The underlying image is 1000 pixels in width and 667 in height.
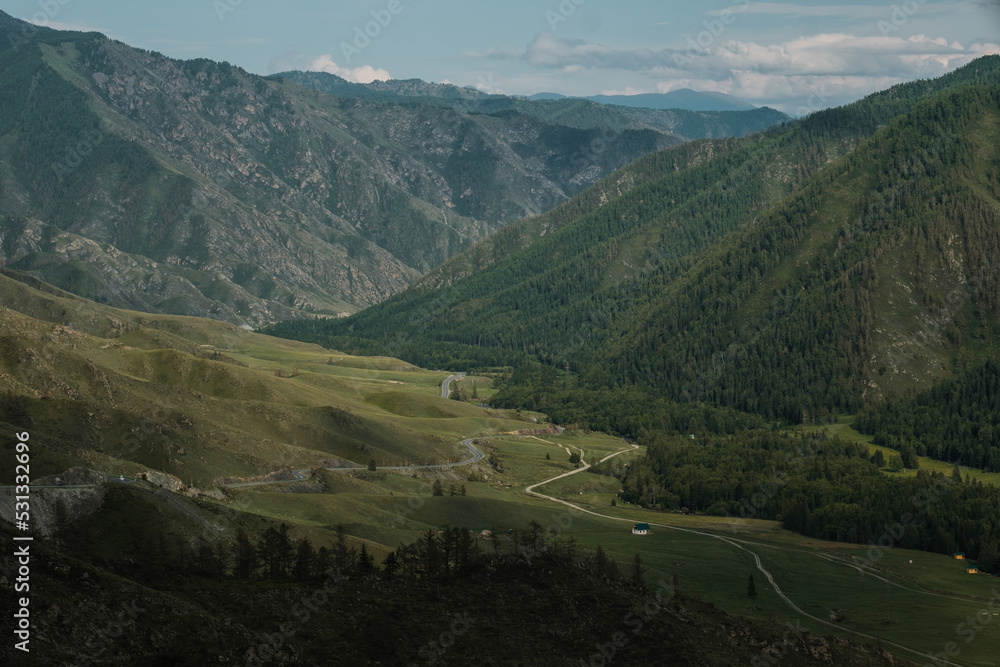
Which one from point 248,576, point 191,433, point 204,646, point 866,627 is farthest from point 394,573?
point 191,433

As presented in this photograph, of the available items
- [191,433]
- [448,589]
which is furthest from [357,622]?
[191,433]

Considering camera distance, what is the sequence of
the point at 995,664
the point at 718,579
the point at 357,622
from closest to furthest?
1. the point at 357,622
2. the point at 995,664
3. the point at 718,579

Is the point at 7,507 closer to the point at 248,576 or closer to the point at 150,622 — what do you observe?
the point at 248,576

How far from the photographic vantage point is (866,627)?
504 ft

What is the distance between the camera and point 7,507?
113625 millimetres

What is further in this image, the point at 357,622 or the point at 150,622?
the point at 357,622

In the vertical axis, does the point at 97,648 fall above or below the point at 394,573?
above

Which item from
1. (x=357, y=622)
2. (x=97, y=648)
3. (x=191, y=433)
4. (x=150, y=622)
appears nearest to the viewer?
(x=97, y=648)

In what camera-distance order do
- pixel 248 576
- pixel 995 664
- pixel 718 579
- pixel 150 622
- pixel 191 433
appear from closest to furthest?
pixel 150 622 < pixel 248 576 < pixel 995 664 < pixel 718 579 < pixel 191 433

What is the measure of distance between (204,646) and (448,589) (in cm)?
3296

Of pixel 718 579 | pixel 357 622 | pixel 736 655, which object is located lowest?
pixel 718 579

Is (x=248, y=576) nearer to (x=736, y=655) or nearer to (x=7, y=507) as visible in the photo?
(x=7, y=507)

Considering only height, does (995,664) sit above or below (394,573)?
below

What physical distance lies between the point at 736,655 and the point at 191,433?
125m
